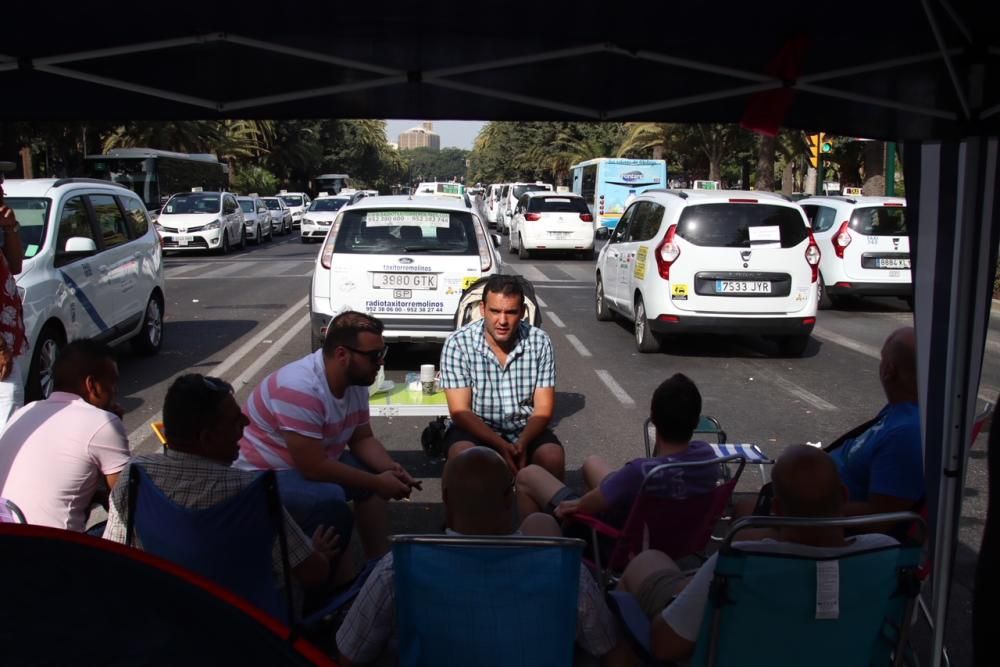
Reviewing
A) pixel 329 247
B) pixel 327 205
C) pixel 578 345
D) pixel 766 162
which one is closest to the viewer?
pixel 329 247

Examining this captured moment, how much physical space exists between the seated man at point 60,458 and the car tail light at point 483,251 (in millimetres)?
5818

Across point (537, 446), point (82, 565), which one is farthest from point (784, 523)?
point (537, 446)

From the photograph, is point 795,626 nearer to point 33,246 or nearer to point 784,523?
point 784,523

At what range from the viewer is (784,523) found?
275 cm

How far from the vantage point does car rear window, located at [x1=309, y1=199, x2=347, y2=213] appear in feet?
113

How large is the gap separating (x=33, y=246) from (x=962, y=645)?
7.32 m

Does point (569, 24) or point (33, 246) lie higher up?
point (569, 24)

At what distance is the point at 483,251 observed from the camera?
943 cm

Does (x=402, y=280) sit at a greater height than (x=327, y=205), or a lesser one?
lesser

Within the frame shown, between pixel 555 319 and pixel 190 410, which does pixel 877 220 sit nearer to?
pixel 555 319

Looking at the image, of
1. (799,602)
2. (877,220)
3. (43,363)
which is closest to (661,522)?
(799,602)

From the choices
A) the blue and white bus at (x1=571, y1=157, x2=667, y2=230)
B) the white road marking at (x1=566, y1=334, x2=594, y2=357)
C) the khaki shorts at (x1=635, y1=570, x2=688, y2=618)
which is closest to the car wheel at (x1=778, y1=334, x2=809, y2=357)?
the white road marking at (x1=566, y1=334, x2=594, y2=357)

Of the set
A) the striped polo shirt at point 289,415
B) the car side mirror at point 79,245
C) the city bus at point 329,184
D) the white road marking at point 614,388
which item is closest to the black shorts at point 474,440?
the striped polo shirt at point 289,415

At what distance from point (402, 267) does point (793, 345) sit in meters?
4.68
